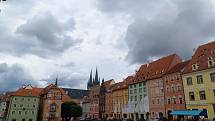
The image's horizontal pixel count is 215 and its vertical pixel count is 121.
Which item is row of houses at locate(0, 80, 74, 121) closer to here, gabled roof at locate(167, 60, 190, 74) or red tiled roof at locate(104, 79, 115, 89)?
red tiled roof at locate(104, 79, 115, 89)

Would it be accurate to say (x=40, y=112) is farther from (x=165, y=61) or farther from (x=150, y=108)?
(x=165, y=61)

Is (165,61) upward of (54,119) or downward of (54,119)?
upward

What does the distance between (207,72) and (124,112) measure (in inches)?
1509

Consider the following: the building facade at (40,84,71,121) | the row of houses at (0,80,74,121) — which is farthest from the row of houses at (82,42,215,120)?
the row of houses at (0,80,74,121)

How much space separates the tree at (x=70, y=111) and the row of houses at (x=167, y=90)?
11378 millimetres

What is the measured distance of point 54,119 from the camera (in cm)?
8694

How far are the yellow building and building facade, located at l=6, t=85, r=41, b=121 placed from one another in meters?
60.3

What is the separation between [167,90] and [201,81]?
12.4 m

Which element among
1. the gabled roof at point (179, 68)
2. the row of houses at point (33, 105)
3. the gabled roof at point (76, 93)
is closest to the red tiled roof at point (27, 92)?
the row of houses at point (33, 105)

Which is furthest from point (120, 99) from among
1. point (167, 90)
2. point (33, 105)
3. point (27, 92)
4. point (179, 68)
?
point (27, 92)

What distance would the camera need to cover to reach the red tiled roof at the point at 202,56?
165 feet

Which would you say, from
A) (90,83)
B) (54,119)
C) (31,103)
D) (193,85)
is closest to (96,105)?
(54,119)

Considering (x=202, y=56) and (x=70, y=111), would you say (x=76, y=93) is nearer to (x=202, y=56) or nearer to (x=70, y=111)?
(x=70, y=111)

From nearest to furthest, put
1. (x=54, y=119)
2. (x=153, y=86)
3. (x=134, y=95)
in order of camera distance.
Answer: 1. (x=153, y=86)
2. (x=134, y=95)
3. (x=54, y=119)
